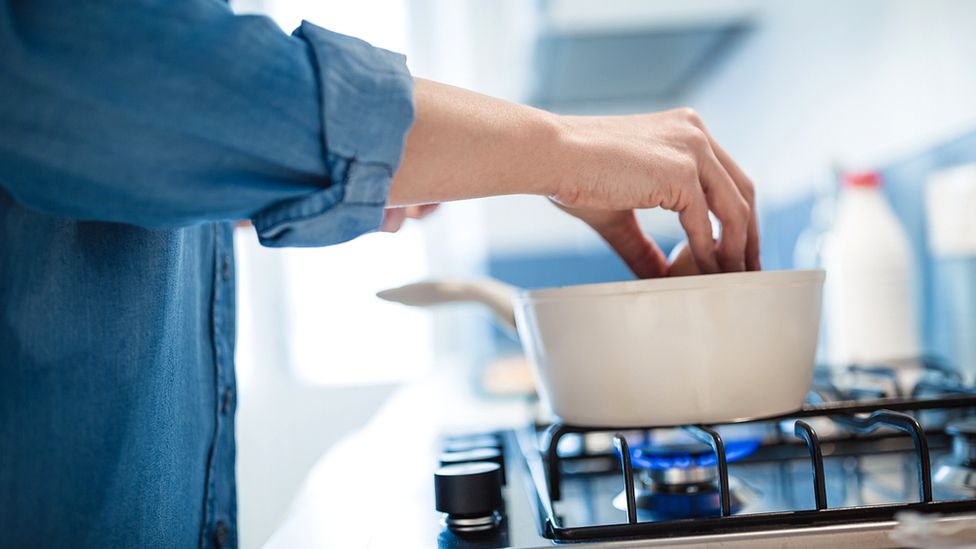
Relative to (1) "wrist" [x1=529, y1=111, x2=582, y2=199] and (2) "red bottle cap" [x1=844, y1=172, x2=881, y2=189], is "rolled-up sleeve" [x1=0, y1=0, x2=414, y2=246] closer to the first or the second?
(1) "wrist" [x1=529, y1=111, x2=582, y2=199]

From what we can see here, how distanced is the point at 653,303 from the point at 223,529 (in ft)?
1.23

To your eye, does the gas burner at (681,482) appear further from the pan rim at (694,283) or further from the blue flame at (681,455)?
the pan rim at (694,283)

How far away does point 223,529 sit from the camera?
625 millimetres

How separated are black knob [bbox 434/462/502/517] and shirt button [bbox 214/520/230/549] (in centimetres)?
21

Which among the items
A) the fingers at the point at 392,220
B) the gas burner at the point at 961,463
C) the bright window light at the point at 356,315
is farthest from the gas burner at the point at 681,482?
the bright window light at the point at 356,315

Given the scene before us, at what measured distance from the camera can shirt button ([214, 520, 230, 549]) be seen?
62 cm

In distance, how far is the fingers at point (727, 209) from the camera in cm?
57

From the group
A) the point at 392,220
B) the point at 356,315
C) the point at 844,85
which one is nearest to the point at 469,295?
the point at 392,220

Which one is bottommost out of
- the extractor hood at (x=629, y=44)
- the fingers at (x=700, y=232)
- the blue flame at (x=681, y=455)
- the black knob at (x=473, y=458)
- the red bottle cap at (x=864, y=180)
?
the blue flame at (x=681, y=455)

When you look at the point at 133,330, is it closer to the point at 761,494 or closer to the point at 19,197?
the point at 19,197

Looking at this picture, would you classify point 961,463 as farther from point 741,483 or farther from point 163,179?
point 163,179

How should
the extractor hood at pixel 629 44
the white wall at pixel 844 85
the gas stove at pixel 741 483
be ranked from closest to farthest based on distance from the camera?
1. the gas stove at pixel 741 483
2. the white wall at pixel 844 85
3. the extractor hood at pixel 629 44

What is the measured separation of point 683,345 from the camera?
51 cm

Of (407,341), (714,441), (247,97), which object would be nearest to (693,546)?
(714,441)
